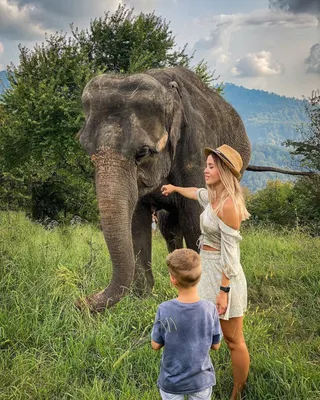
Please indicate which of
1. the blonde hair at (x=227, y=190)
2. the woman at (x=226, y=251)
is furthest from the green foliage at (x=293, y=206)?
the blonde hair at (x=227, y=190)

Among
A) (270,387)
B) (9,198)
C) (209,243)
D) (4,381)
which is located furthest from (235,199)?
(9,198)

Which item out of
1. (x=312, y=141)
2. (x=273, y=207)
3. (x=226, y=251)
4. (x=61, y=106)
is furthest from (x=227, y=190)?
(x=273, y=207)

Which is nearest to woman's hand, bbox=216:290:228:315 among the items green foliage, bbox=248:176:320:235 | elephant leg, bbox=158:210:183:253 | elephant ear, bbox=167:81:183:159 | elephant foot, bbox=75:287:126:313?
elephant foot, bbox=75:287:126:313

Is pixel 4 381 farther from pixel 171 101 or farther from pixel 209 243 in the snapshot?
pixel 171 101

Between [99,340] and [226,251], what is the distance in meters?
1.26

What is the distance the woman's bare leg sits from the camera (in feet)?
11.1

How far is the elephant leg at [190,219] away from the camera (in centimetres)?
493

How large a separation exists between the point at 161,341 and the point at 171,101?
2.36 meters

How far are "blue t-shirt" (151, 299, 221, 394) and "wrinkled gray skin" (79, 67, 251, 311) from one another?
3.44 feet

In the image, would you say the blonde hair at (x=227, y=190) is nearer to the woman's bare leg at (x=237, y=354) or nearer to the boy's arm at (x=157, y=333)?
the woman's bare leg at (x=237, y=354)

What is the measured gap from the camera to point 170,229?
20.5ft

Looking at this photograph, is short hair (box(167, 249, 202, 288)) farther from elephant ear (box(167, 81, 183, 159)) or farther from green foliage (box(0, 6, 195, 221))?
green foliage (box(0, 6, 195, 221))

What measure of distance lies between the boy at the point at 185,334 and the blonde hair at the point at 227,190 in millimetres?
730

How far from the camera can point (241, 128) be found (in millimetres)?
6668
